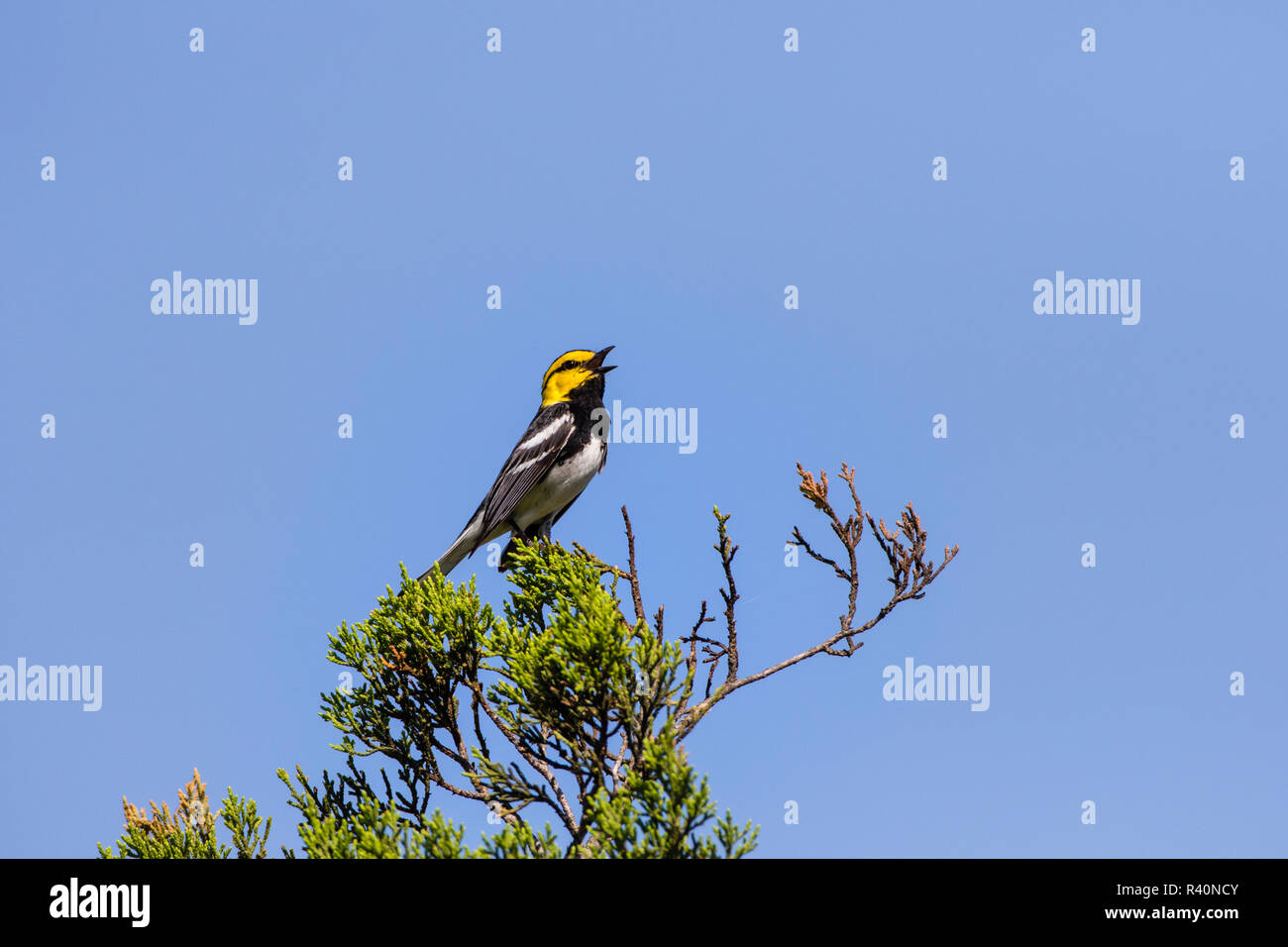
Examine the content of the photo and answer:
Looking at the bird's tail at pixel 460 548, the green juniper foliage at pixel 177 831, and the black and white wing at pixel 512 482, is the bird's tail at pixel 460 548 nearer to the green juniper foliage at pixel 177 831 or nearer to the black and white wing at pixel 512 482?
the black and white wing at pixel 512 482

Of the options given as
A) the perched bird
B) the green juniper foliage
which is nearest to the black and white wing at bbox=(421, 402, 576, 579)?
the perched bird

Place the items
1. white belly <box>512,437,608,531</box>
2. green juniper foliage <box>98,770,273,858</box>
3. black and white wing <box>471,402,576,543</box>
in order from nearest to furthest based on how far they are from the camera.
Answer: green juniper foliage <box>98,770,273,858</box>, black and white wing <box>471,402,576,543</box>, white belly <box>512,437,608,531</box>

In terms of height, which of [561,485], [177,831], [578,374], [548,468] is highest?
[578,374]

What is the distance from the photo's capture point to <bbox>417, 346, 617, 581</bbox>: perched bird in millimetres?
8211

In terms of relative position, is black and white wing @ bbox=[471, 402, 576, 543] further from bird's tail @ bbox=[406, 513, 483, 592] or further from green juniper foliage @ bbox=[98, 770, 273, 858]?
green juniper foliage @ bbox=[98, 770, 273, 858]

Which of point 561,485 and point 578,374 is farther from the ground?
point 578,374

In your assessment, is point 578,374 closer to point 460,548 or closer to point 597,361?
point 597,361

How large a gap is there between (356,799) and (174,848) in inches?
38.0

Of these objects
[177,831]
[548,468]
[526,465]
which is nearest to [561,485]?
[548,468]

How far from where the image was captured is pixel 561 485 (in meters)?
8.38

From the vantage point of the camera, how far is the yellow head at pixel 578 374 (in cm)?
903

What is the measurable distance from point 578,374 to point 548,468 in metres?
1.24

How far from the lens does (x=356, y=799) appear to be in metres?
4.75
